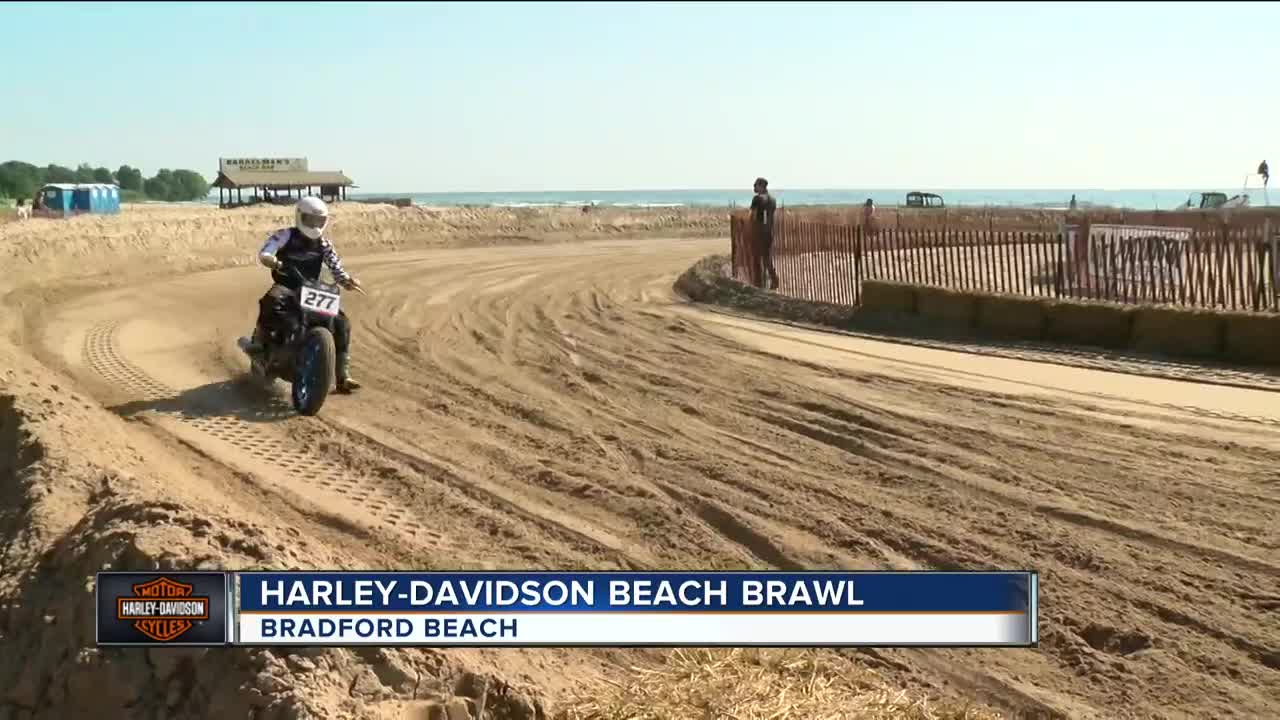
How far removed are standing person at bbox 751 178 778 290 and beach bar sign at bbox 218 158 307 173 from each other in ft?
217

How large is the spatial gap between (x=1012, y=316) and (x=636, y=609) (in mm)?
10963

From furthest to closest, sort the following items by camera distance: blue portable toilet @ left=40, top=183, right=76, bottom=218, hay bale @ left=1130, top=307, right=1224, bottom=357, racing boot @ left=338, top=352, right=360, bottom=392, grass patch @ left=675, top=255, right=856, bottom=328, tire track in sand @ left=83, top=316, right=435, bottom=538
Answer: blue portable toilet @ left=40, top=183, right=76, bottom=218, grass patch @ left=675, top=255, right=856, bottom=328, hay bale @ left=1130, top=307, right=1224, bottom=357, racing boot @ left=338, top=352, right=360, bottom=392, tire track in sand @ left=83, top=316, right=435, bottom=538

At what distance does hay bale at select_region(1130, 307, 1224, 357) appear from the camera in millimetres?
12648

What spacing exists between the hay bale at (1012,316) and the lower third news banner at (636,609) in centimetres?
986

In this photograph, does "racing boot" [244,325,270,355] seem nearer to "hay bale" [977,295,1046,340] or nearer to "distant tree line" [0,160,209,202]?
"hay bale" [977,295,1046,340]

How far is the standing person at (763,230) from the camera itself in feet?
66.0

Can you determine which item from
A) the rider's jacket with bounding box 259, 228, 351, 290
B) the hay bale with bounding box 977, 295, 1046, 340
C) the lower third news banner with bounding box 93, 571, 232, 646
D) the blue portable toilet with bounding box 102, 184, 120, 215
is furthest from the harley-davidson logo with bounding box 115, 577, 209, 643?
the blue portable toilet with bounding box 102, 184, 120, 215

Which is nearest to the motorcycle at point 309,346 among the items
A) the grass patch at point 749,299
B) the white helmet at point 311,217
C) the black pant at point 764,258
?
the white helmet at point 311,217

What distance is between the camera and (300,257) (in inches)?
396

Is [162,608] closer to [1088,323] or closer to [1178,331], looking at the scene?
[1178,331]

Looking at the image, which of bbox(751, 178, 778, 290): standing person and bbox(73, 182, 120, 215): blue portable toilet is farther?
bbox(73, 182, 120, 215): blue portable toilet

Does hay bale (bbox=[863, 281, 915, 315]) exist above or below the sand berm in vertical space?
above

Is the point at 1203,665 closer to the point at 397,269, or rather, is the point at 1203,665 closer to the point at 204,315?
the point at 204,315

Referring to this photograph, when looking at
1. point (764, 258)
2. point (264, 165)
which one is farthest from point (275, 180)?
point (764, 258)
